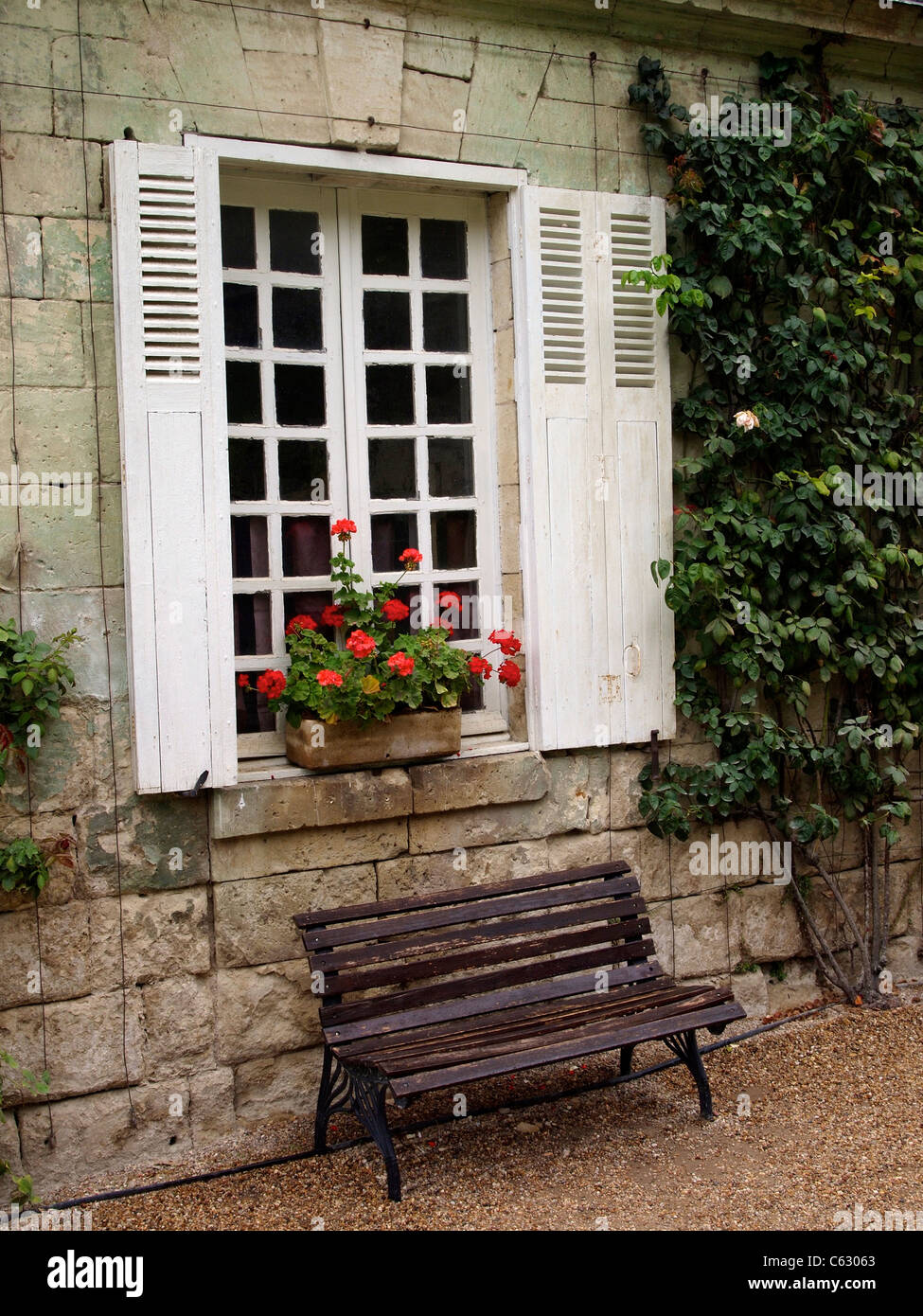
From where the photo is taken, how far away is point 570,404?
487 cm

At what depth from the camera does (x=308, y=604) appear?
15.6 ft

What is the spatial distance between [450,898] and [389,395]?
1.93m

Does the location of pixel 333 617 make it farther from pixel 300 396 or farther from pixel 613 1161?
pixel 613 1161

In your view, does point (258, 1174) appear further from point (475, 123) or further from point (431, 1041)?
point (475, 123)

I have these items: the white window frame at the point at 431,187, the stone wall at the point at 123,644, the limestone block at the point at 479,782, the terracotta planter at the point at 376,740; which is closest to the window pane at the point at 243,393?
the white window frame at the point at 431,187

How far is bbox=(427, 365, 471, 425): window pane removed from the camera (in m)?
4.93

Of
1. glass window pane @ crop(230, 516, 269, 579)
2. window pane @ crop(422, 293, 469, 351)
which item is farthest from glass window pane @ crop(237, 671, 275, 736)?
window pane @ crop(422, 293, 469, 351)

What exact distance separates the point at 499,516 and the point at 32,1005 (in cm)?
246

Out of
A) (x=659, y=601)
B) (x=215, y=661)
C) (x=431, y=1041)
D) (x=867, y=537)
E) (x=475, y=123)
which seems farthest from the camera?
(x=867, y=537)

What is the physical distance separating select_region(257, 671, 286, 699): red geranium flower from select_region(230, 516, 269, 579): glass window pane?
446 mm

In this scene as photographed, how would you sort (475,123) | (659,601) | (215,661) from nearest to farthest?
(215,661) → (475,123) → (659,601)

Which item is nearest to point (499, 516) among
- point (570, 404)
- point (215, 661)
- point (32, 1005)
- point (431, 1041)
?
point (570, 404)

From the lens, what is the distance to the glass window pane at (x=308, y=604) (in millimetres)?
4727

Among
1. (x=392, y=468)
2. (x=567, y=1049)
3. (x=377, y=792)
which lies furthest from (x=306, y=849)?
(x=392, y=468)
